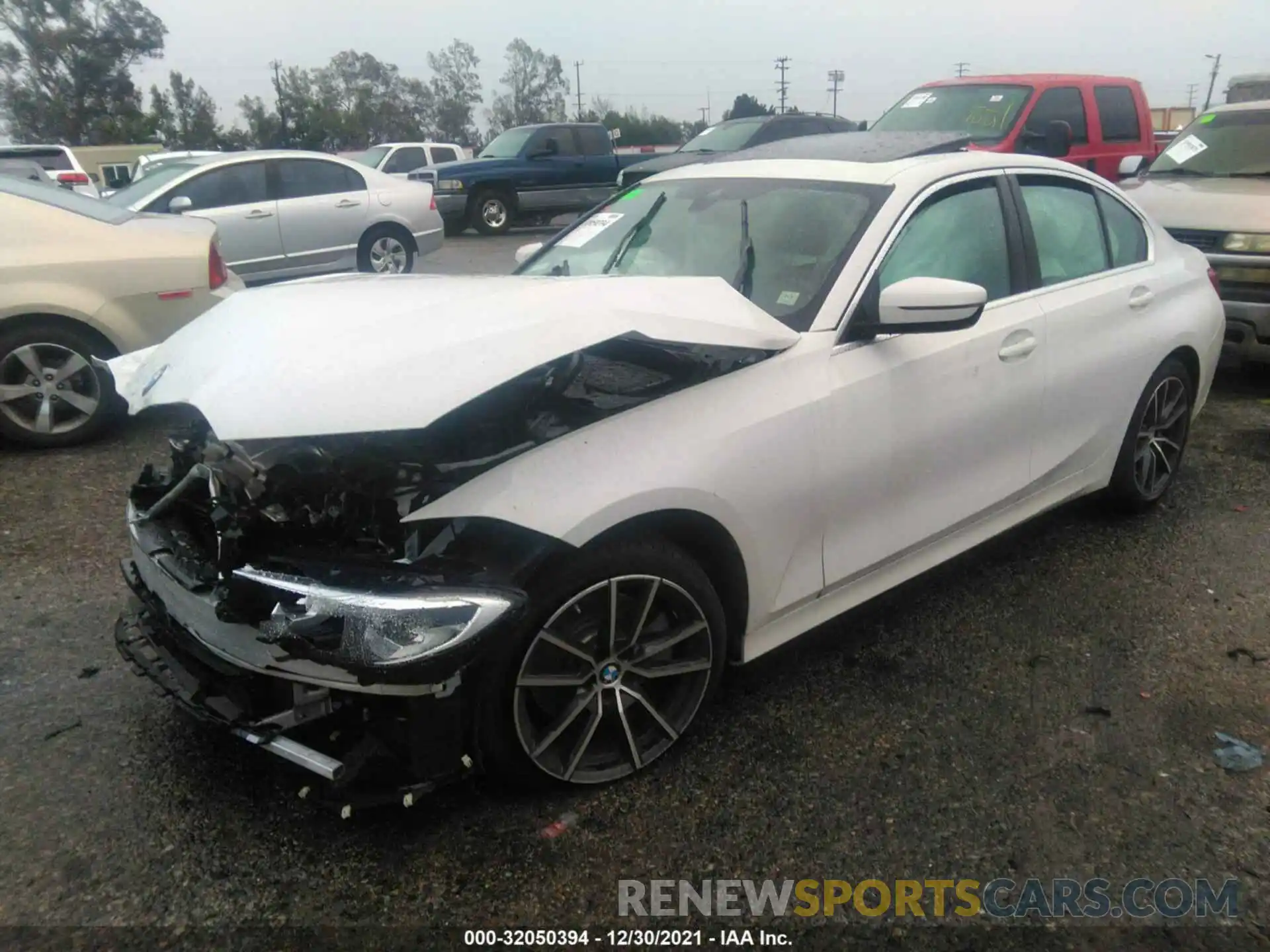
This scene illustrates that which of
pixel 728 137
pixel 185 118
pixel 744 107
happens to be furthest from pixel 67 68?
pixel 728 137

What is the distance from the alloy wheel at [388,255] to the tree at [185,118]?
45278 millimetres

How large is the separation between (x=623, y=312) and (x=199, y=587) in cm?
126

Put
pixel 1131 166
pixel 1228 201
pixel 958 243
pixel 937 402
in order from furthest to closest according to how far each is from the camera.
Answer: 1. pixel 1131 166
2. pixel 1228 201
3. pixel 958 243
4. pixel 937 402

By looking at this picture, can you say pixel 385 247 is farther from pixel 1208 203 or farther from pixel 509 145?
pixel 1208 203

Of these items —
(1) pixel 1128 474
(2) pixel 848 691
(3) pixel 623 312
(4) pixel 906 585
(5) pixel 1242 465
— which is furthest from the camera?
(5) pixel 1242 465

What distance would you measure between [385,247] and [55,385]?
19.4 ft

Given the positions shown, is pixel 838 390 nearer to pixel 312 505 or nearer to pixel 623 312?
pixel 623 312

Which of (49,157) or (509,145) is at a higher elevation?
(49,157)

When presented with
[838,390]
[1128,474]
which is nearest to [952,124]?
[1128,474]

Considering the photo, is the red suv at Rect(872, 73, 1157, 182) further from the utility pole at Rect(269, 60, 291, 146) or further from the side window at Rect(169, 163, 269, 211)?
the utility pole at Rect(269, 60, 291, 146)

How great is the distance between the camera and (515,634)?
2227mm

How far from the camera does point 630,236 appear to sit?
3578mm

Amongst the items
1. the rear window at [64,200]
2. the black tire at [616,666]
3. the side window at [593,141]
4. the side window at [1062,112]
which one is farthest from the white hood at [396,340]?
the side window at [593,141]

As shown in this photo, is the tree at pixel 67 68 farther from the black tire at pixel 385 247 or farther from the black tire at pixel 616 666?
the black tire at pixel 616 666
